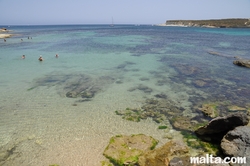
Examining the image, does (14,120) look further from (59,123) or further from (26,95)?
(26,95)

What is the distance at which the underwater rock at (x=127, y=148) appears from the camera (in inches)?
322

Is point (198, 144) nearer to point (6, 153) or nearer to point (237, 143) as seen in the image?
point (237, 143)

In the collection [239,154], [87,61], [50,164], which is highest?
[87,61]

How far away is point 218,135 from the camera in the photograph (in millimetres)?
9461

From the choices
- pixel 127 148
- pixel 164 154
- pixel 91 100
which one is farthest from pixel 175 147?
pixel 91 100

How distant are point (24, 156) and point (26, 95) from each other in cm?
809

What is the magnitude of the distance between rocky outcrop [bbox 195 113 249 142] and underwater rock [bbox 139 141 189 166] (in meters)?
2.44

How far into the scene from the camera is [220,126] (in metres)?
9.28

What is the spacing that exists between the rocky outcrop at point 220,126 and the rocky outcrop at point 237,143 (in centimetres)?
57

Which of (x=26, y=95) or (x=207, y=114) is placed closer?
(x=207, y=114)

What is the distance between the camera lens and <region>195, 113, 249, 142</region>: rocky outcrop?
9031mm

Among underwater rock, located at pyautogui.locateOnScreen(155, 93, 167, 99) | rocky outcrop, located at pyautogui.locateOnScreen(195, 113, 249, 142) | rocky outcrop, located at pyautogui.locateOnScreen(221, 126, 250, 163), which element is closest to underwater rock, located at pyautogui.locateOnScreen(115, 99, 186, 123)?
underwater rock, located at pyautogui.locateOnScreen(155, 93, 167, 99)

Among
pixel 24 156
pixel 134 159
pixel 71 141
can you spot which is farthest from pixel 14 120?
pixel 134 159

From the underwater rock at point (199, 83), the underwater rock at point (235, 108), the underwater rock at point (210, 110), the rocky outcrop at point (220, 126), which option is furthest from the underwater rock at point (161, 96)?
the rocky outcrop at point (220, 126)
